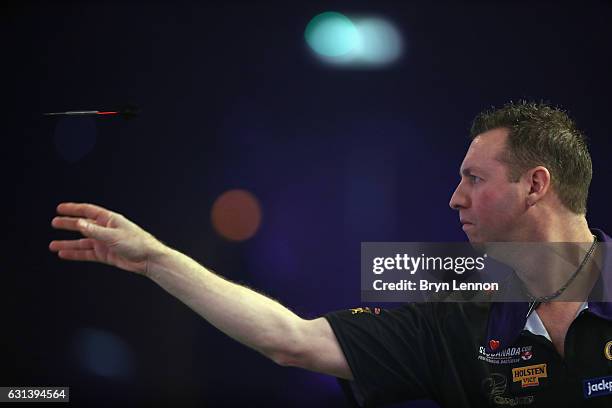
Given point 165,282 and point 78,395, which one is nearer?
point 165,282

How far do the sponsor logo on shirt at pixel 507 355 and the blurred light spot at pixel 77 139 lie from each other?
167 cm

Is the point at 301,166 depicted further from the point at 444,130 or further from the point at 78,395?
the point at 78,395

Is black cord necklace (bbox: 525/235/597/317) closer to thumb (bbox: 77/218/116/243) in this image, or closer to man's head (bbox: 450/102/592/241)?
man's head (bbox: 450/102/592/241)

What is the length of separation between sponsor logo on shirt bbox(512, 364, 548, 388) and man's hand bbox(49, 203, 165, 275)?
98 cm

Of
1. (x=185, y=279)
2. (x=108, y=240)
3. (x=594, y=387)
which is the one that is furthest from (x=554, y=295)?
(x=108, y=240)

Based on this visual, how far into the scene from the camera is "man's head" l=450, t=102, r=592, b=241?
1.59 m

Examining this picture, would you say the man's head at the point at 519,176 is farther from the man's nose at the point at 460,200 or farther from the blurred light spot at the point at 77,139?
the blurred light spot at the point at 77,139

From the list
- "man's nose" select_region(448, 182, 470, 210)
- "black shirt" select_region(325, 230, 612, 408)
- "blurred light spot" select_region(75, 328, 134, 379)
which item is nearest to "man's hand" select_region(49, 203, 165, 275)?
"black shirt" select_region(325, 230, 612, 408)

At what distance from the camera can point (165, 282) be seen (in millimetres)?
1290

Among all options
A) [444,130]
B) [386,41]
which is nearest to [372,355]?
[444,130]

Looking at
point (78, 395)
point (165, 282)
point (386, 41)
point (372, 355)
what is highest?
point (386, 41)

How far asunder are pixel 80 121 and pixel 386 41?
4.25 ft

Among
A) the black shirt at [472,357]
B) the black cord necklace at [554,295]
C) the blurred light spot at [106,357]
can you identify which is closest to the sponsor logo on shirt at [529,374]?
the black shirt at [472,357]

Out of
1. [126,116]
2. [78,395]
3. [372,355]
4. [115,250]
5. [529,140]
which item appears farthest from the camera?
[126,116]
